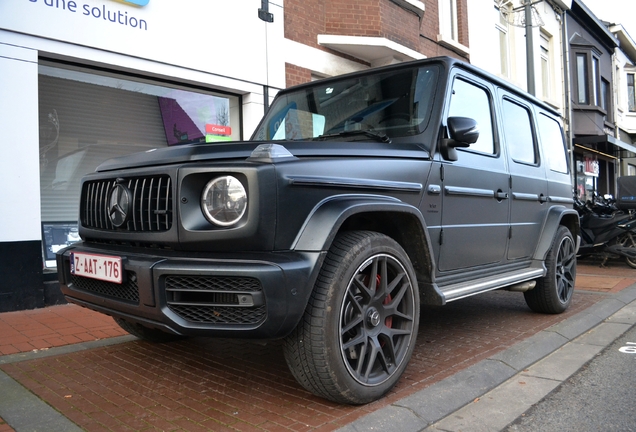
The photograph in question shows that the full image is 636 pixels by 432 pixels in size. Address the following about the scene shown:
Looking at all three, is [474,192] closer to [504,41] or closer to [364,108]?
[364,108]

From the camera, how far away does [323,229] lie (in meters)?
2.48

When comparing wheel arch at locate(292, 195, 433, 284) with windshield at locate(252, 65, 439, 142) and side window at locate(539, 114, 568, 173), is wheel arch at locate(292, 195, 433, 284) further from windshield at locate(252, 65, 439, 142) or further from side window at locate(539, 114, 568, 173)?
side window at locate(539, 114, 568, 173)

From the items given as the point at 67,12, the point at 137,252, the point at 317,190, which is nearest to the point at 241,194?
the point at 317,190

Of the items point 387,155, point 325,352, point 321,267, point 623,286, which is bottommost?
point 623,286

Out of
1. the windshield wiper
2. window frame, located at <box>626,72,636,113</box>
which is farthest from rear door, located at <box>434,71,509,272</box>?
window frame, located at <box>626,72,636,113</box>

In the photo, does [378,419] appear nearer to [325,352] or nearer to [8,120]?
[325,352]

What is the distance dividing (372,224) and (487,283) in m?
1.12

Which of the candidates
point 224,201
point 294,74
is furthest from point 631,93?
A: point 224,201

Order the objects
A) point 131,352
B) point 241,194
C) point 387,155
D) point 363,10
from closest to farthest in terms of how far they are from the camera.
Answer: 1. point 241,194
2. point 387,155
3. point 131,352
4. point 363,10

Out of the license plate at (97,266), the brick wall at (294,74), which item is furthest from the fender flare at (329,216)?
the brick wall at (294,74)

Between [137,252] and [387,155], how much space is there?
1.43 m

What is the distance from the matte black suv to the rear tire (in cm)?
1

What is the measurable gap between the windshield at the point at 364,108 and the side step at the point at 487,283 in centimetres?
103

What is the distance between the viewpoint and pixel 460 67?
3793 millimetres
